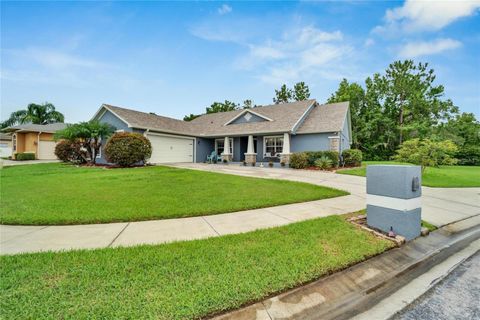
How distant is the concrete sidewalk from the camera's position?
318 cm

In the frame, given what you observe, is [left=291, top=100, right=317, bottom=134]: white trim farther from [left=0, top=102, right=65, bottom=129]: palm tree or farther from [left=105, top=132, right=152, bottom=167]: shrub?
[left=0, top=102, right=65, bottom=129]: palm tree

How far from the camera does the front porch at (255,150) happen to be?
1672 cm

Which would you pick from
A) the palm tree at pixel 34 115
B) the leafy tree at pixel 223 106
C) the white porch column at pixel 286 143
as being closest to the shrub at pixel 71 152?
the white porch column at pixel 286 143

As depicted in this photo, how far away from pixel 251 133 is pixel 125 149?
30.7ft

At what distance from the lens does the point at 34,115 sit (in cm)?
3344

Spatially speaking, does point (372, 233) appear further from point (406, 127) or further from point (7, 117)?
point (7, 117)

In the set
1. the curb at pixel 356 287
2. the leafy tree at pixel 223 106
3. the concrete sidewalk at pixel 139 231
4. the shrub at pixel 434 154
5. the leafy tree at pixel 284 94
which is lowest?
the curb at pixel 356 287

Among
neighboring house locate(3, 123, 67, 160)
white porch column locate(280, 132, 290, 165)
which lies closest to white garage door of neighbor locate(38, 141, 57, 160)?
neighboring house locate(3, 123, 67, 160)

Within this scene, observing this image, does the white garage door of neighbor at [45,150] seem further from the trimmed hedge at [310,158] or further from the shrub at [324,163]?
the shrub at [324,163]

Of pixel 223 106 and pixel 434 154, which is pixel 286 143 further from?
pixel 223 106

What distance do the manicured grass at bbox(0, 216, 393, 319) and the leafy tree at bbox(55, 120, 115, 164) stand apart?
1463 centimetres

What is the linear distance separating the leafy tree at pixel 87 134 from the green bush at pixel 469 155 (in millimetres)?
37428

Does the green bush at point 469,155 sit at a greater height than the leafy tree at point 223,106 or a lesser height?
lesser

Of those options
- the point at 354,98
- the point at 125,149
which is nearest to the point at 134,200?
the point at 125,149
